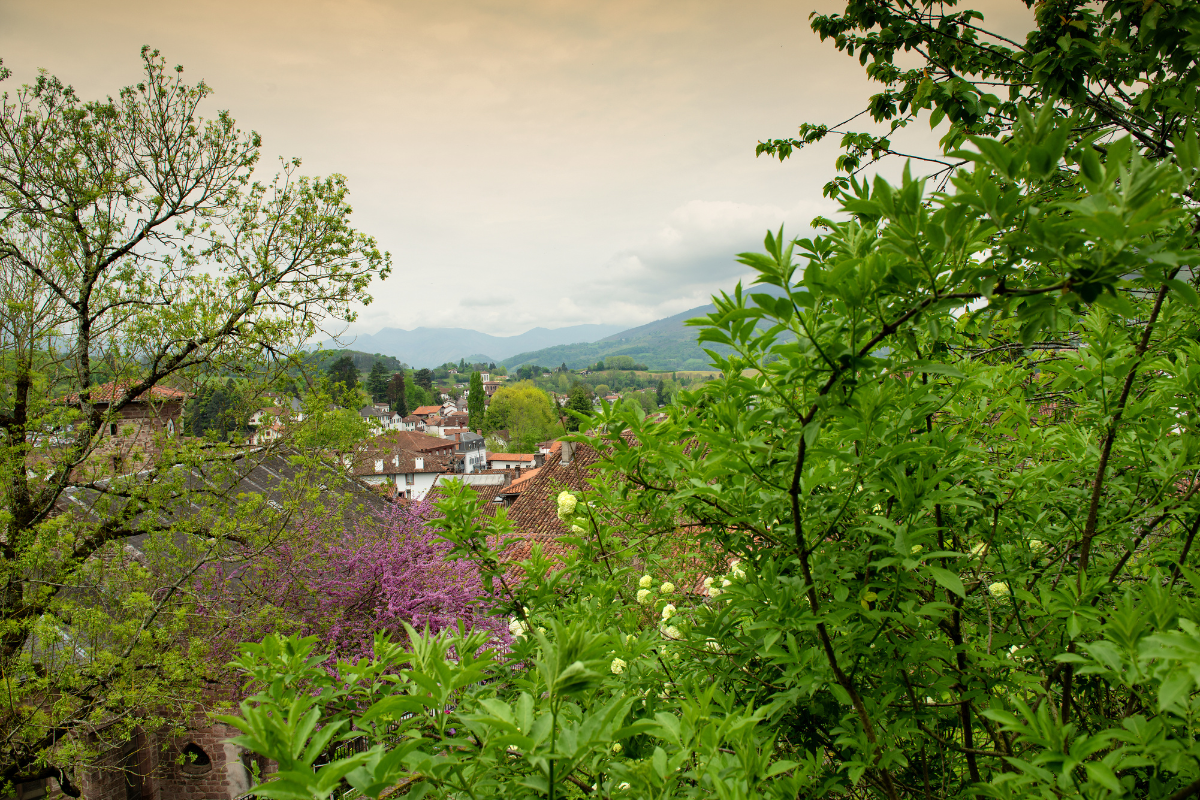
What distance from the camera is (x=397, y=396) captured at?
104 m

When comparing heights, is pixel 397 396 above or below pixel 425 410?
above

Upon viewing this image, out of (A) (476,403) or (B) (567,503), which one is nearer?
(B) (567,503)

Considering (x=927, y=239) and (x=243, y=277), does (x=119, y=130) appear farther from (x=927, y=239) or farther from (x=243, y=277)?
(x=927, y=239)

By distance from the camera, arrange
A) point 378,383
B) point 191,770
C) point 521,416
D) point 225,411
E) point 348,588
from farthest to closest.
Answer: point 378,383 < point 521,416 < point 191,770 < point 348,588 < point 225,411

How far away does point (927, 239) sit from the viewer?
3.46ft

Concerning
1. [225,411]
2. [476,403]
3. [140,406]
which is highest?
[140,406]

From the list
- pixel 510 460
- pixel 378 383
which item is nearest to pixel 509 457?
pixel 510 460

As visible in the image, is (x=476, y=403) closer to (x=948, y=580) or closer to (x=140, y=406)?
(x=140, y=406)

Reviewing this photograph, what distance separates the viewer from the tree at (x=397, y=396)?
10325 cm

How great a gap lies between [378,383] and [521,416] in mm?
31356

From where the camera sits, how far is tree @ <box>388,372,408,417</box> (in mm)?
103250

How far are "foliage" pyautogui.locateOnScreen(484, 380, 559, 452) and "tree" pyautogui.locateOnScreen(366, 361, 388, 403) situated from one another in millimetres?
23278

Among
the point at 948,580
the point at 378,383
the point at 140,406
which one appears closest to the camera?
the point at 948,580

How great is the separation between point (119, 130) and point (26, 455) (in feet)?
14.8
